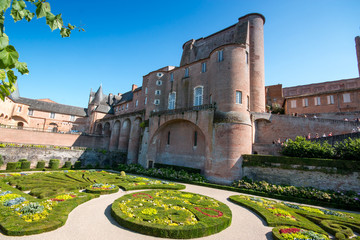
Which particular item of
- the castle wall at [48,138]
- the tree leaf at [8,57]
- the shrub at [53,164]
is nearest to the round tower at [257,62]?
the tree leaf at [8,57]

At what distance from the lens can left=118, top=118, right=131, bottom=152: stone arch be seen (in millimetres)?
32531

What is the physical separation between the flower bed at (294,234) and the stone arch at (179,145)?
39.5 ft

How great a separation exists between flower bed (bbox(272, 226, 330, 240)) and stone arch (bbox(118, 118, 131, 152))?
1120 inches

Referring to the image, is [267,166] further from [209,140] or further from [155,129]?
[155,129]

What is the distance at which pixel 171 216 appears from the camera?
7547mm

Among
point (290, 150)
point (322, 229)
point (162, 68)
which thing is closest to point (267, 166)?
point (290, 150)

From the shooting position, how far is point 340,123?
17406 mm

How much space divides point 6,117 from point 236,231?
40.6 m

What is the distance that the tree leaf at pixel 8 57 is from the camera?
211 cm

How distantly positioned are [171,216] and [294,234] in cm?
439

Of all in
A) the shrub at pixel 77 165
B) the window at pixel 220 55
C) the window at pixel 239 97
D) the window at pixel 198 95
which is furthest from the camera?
the shrub at pixel 77 165

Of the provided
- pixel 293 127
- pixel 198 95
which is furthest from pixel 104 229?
pixel 198 95

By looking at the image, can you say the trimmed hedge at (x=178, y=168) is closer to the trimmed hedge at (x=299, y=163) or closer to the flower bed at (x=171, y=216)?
the trimmed hedge at (x=299, y=163)

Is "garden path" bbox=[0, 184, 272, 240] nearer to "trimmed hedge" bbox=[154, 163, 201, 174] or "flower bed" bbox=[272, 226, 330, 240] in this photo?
"flower bed" bbox=[272, 226, 330, 240]
